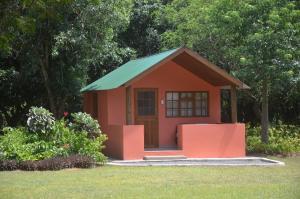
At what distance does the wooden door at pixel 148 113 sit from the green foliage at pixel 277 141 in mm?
3916

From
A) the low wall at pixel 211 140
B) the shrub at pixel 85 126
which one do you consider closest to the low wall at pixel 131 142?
the shrub at pixel 85 126

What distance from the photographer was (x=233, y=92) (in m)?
19.6

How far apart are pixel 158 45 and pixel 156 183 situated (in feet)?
50.1

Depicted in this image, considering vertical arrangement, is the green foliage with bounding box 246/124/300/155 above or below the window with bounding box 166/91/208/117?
below

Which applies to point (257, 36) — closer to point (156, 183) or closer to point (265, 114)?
point (265, 114)

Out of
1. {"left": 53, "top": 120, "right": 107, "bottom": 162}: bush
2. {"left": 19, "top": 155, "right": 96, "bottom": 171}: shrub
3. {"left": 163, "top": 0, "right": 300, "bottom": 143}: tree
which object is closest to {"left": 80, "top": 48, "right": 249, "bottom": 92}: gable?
{"left": 163, "top": 0, "right": 300, "bottom": 143}: tree

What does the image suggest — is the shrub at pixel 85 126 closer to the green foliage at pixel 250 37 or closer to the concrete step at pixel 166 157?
the concrete step at pixel 166 157

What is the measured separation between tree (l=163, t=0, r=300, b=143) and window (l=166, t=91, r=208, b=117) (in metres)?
1.87

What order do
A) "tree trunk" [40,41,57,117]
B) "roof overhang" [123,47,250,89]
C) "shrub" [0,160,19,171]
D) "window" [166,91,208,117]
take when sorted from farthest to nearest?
"tree trunk" [40,41,57,117] < "window" [166,91,208,117] < "roof overhang" [123,47,250,89] < "shrub" [0,160,19,171]

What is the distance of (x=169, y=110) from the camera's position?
67.2 feet

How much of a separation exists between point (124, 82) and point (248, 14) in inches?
222

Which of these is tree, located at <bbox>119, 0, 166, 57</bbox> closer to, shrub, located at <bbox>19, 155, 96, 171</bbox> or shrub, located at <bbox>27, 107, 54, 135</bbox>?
shrub, located at <bbox>27, 107, 54, 135</bbox>

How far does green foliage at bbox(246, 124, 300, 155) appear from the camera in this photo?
Answer: 20.6 metres

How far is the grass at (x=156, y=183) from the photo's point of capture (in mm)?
11414
